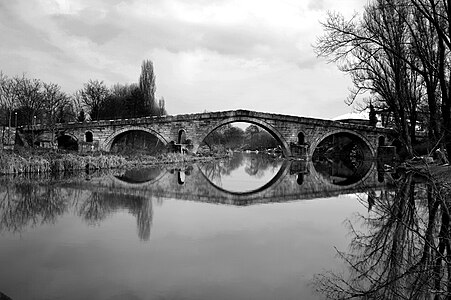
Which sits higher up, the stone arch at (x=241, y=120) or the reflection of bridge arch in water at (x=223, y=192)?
the stone arch at (x=241, y=120)

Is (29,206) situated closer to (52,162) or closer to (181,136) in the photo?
(52,162)

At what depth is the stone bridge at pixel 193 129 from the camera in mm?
31016

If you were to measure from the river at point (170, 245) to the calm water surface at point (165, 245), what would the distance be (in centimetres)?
1

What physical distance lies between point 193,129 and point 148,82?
17.1m

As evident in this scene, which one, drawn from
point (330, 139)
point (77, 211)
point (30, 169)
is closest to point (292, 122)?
point (330, 139)

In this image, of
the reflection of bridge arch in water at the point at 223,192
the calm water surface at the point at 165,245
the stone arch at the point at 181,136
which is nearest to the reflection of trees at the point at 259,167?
the stone arch at the point at 181,136

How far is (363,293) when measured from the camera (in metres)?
3.25

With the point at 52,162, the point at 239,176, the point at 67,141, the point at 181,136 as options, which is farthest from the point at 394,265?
the point at 67,141

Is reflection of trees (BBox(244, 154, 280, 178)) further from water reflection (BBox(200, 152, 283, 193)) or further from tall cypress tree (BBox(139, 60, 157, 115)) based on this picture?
tall cypress tree (BBox(139, 60, 157, 115))

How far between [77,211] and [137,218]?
1486mm

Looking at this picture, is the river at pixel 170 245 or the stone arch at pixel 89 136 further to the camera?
the stone arch at pixel 89 136

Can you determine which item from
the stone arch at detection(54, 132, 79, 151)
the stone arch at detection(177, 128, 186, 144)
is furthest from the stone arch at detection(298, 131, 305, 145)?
the stone arch at detection(54, 132, 79, 151)

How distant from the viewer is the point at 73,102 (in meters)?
50.0

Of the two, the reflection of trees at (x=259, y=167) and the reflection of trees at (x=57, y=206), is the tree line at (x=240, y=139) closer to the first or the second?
the reflection of trees at (x=259, y=167)
